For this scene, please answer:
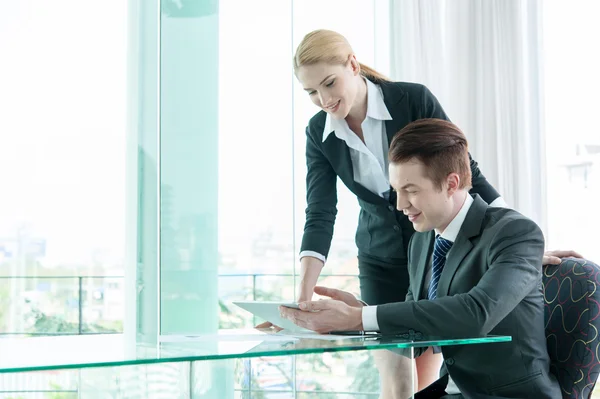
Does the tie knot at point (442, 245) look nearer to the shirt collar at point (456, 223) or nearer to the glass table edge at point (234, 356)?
the shirt collar at point (456, 223)

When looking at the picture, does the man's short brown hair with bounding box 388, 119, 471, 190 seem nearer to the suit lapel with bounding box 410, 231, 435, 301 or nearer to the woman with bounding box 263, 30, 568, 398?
the suit lapel with bounding box 410, 231, 435, 301

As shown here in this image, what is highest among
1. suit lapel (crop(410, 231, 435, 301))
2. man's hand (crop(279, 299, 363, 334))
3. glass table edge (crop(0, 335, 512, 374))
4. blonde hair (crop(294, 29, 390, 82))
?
blonde hair (crop(294, 29, 390, 82))

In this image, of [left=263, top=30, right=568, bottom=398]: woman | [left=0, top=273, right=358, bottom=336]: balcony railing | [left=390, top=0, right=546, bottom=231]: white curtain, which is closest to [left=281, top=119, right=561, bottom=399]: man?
[left=263, top=30, right=568, bottom=398]: woman

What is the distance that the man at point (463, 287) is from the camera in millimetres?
1502

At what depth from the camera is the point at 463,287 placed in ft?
5.39

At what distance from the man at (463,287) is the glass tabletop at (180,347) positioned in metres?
0.05

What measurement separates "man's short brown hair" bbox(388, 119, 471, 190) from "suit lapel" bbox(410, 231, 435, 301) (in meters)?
0.22

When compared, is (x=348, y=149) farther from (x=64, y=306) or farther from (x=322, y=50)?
(x=64, y=306)

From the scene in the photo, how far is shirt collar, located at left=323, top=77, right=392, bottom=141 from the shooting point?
2.26 m

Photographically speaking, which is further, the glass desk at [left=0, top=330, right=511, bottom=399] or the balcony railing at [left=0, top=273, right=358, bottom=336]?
the balcony railing at [left=0, top=273, right=358, bottom=336]

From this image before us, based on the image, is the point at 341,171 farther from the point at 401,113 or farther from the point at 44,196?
the point at 44,196

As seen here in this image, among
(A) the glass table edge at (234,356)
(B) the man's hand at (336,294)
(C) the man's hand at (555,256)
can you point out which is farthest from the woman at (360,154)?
(A) the glass table edge at (234,356)

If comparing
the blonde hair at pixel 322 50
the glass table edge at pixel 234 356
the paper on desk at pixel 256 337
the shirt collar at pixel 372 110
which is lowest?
the paper on desk at pixel 256 337

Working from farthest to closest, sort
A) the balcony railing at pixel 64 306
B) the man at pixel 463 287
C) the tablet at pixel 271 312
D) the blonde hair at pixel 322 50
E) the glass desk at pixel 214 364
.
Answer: the balcony railing at pixel 64 306 < the blonde hair at pixel 322 50 < the tablet at pixel 271 312 < the man at pixel 463 287 < the glass desk at pixel 214 364
